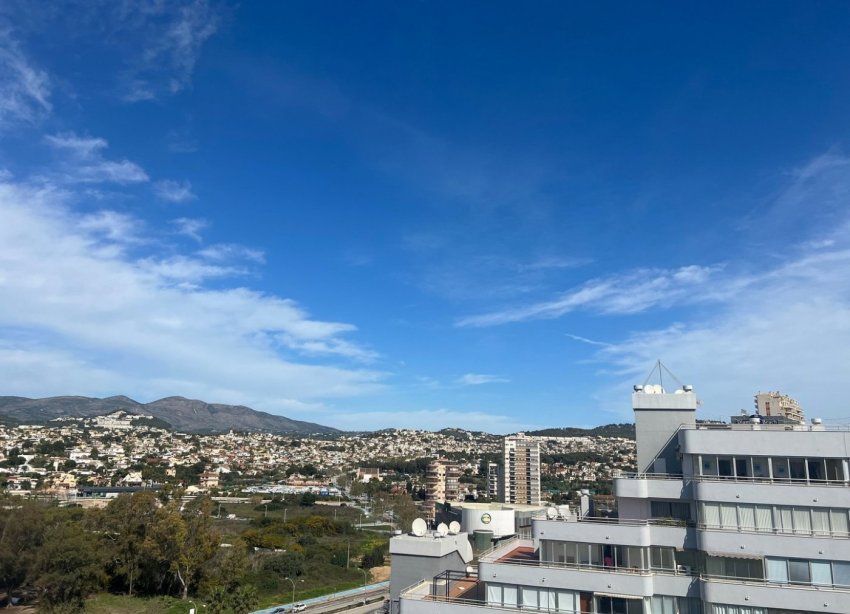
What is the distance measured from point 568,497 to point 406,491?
149ft

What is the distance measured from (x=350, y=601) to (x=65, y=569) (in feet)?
90.0

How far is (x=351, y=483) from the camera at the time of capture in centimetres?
17862

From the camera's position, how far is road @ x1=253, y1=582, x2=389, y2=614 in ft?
187

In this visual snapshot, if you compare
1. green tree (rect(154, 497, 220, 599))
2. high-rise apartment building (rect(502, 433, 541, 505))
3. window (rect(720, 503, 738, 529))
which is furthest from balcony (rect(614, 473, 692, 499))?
high-rise apartment building (rect(502, 433, 541, 505))

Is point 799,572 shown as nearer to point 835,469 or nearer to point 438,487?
point 835,469

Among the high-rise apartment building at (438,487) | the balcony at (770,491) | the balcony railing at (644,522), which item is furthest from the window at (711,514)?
the high-rise apartment building at (438,487)

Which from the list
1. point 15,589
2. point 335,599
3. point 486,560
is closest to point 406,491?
point 335,599

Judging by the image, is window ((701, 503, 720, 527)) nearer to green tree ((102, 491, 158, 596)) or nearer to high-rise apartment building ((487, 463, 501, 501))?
green tree ((102, 491, 158, 596))

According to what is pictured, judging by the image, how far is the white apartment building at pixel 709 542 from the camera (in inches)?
740

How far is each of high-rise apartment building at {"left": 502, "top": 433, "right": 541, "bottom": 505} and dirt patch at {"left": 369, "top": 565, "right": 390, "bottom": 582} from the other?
211 feet

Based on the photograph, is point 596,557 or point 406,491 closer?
point 596,557

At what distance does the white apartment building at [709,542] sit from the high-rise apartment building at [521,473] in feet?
401

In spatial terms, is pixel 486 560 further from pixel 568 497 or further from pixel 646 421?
pixel 568 497

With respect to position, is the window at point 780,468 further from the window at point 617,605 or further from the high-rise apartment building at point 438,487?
the high-rise apartment building at point 438,487
